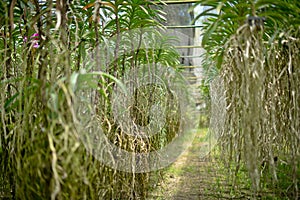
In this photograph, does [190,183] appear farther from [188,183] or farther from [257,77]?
[257,77]

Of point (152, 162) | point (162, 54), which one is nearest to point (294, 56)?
point (152, 162)

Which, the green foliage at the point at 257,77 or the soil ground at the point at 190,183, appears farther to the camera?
the soil ground at the point at 190,183

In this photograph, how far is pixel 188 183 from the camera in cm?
269

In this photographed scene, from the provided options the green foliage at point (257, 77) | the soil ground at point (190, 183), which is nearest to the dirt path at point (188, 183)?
the soil ground at point (190, 183)

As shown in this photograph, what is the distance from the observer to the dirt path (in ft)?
7.30

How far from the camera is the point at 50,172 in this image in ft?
3.15

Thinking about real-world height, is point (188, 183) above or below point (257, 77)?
below

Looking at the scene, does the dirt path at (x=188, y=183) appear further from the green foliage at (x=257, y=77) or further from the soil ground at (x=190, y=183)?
the green foliage at (x=257, y=77)

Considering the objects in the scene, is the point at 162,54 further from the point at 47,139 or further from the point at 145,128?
the point at 47,139

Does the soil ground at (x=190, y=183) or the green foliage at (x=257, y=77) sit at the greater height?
the green foliage at (x=257, y=77)

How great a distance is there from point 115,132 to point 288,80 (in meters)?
0.76

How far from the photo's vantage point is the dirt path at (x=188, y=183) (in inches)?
87.7

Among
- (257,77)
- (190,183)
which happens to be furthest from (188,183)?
(257,77)

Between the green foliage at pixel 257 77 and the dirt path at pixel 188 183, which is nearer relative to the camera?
the green foliage at pixel 257 77
